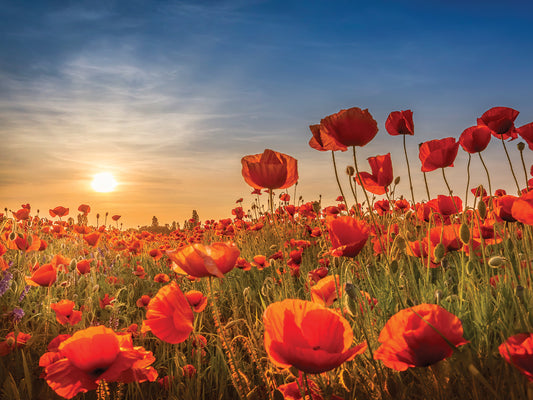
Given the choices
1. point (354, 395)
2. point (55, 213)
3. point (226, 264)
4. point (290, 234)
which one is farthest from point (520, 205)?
point (55, 213)

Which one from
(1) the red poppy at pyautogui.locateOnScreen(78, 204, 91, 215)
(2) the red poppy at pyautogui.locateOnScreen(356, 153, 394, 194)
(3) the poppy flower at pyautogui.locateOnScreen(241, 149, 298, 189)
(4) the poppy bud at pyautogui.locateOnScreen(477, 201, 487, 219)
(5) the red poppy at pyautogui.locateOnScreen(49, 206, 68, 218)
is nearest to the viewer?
(3) the poppy flower at pyautogui.locateOnScreen(241, 149, 298, 189)

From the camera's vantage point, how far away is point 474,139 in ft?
8.12

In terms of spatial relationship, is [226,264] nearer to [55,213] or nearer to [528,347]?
[528,347]

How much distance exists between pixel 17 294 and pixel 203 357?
7.68ft

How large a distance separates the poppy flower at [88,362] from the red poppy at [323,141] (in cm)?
118

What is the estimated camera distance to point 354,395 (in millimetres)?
1459

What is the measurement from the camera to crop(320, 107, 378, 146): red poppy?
5.66 feet

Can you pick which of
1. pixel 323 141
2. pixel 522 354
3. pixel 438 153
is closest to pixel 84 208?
A: pixel 323 141

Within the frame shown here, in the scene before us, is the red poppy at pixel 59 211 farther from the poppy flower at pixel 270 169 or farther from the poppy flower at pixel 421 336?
the poppy flower at pixel 421 336

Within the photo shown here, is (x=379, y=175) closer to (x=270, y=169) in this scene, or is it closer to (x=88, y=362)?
(x=270, y=169)

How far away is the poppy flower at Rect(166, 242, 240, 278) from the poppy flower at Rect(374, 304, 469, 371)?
0.53 meters

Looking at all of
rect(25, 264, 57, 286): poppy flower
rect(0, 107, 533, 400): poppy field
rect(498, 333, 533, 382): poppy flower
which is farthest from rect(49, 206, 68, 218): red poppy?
rect(498, 333, 533, 382): poppy flower

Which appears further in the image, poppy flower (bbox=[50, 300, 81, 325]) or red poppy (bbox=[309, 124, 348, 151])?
poppy flower (bbox=[50, 300, 81, 325])

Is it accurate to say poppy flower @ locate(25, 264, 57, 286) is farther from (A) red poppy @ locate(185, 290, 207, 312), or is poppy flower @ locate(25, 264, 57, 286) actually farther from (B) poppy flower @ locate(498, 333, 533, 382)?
(B) poppy flower @ locate(498, 333, 533, 382)
